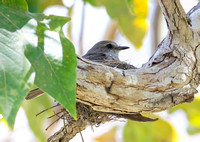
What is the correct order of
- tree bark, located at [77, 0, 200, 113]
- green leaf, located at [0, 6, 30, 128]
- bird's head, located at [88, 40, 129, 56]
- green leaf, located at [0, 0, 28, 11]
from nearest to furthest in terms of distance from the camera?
green leaf, located at [0, 6, 30, 128] < green leaf, located at [0, 0, 28, 11] < tree bark, located at [77, 0, 200, 113] < bird's head, located at [88, 40, 129, 56]

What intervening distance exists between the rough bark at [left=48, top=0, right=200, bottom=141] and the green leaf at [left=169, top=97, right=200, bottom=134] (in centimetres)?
146

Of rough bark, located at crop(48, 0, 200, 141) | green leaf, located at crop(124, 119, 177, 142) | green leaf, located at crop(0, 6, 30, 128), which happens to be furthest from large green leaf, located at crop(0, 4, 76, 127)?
green leaf, located at crop(124, 119, 177, 142)

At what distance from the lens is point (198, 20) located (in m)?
3.50

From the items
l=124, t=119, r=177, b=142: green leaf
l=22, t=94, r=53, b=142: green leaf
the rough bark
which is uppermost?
the rough bark

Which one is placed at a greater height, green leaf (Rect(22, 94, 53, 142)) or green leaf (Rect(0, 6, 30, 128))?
green leaf (Rect(0, 6, 30, 128))

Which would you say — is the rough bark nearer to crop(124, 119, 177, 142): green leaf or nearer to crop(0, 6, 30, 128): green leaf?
crop(0, 6, 30, 128): green leaf

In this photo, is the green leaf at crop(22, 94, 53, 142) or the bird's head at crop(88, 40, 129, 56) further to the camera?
the bird's head at crop(88, 40, 129, 56)

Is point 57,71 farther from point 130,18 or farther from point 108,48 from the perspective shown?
point 108,48

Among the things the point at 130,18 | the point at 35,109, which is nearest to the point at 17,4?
the point at 35,109

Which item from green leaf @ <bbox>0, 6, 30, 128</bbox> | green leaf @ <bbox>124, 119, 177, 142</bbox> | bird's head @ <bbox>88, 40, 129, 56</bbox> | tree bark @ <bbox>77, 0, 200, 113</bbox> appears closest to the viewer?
green leaf @ <bbox>0, 6, 30, 128</bbox>

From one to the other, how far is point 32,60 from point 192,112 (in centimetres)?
336

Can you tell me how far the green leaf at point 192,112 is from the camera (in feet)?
15.5

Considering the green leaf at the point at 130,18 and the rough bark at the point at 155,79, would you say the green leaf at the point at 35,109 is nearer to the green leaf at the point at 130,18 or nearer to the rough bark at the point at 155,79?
the rough bark at the point at 155,79

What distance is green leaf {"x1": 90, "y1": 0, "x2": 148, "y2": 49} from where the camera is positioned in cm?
451
